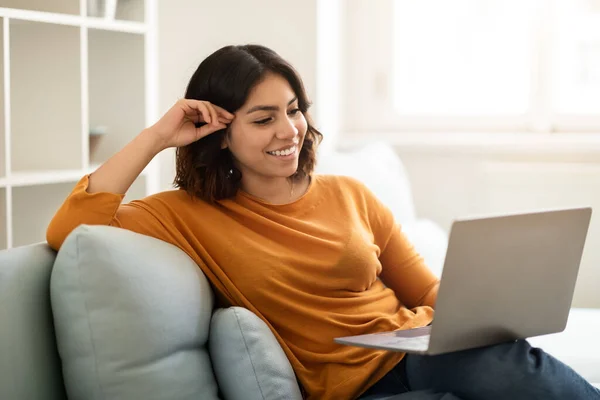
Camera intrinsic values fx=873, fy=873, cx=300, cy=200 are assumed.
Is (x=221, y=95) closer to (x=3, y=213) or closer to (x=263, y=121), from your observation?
(x=263, y=121)

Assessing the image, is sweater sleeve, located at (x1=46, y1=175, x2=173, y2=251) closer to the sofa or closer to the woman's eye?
the sofa

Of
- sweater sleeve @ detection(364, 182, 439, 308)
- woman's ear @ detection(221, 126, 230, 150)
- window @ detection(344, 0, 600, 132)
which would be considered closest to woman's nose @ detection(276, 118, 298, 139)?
woman's ear @ detection(221, 126, 230, 150)

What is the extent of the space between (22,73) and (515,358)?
134 centimetres

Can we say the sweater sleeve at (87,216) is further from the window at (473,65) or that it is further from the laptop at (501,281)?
A: the window at (473,65)

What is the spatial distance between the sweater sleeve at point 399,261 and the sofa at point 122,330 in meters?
0.39

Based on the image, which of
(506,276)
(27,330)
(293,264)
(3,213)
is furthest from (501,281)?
(3,213)

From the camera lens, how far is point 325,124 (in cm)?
320

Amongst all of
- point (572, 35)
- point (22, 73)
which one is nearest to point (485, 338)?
point (22, 73)

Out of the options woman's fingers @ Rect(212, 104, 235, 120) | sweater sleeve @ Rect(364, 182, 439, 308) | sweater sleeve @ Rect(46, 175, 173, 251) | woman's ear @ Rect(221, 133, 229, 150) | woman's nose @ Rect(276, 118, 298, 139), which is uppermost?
woman's fingers @ Rect(212, 104, 235, 120)

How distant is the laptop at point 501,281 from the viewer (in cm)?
132

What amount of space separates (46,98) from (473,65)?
1.80 metres

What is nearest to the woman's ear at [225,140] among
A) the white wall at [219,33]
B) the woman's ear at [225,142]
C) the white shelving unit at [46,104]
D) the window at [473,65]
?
the woman's ear at [225,142]

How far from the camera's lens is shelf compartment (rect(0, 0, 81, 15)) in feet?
6.66

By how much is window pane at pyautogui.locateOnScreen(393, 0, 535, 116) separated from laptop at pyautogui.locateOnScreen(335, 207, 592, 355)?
6.24ft
